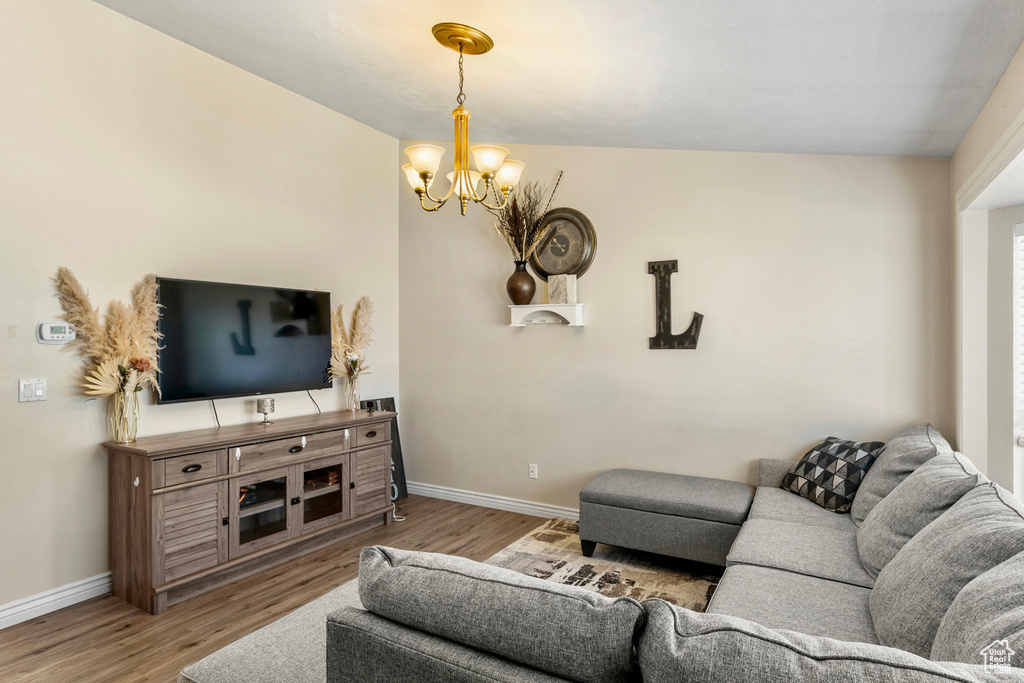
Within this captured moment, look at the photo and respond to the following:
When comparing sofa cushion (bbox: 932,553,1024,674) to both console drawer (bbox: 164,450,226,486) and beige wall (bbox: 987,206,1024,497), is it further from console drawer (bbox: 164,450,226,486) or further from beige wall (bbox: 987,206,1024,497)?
console drawer (bbox: 164,450,226,486)

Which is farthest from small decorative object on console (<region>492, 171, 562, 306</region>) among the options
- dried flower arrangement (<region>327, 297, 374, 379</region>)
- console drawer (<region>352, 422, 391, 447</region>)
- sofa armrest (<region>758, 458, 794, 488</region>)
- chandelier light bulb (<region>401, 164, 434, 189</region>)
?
sofa armrest (<region>758, 458, 794, 488</region>)

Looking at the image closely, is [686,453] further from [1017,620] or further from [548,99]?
[1017,620]

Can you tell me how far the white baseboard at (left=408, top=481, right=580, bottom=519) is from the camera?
14.6 feet

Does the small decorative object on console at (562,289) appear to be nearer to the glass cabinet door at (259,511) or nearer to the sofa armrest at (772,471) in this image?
the sofa armrest at (772,471)

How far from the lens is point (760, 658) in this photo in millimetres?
916

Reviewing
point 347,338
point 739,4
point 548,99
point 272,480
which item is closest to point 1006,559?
point 739,4

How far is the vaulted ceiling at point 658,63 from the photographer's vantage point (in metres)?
2.09

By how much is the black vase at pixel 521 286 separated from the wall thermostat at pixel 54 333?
2652mm

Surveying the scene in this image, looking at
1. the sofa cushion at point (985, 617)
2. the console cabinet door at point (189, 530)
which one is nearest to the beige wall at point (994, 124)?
the sofa cushion at point (985, 617)

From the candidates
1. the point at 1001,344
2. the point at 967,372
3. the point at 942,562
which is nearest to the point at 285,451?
the point at 942,562

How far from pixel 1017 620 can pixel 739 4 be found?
1942mm

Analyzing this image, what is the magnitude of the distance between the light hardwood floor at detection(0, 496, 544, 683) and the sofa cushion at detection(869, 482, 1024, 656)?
244 cm

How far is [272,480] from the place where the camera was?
3.48 meters

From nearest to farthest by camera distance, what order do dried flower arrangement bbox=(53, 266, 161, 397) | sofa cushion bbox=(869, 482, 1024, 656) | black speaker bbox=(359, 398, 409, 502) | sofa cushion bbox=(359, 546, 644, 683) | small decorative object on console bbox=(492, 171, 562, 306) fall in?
sofa cushion bbox=(359, 546, 644, 683), sofa cushion bbox=(869, 482, 1024, 656), dried flower arrangement bbox=(53, 266, 161, 397), small decorative object on console bbox=(492, 171, 562, 306), black speaker bbox=(359, 398, 409, 502)
